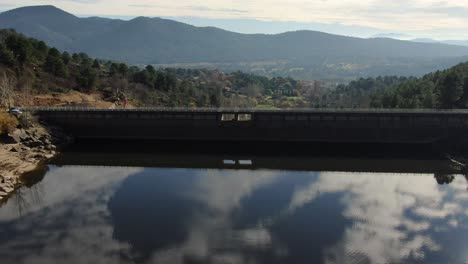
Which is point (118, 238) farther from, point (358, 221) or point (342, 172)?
point (342, 172)

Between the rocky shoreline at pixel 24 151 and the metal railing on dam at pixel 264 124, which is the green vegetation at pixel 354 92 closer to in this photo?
the metal railing on dam at pixel 264 124

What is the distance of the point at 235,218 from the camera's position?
34812 millimetres

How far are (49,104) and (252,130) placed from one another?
128ft

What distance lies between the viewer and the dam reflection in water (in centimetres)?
2895

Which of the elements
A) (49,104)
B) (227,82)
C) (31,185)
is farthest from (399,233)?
(227,82)

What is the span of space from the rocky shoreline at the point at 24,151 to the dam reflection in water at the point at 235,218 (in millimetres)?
2263

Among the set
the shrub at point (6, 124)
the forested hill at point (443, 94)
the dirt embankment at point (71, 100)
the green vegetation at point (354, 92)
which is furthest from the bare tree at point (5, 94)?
the green vegetation at point (354, 92)

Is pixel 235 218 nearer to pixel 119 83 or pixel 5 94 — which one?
pixel 5 94

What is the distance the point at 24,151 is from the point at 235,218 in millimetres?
32726

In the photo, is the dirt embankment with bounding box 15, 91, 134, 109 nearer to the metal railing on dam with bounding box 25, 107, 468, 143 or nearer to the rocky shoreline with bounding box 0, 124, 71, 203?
the metal railing on dam with bounding box 25, 107, 468, 143

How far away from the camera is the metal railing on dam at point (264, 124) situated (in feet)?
214

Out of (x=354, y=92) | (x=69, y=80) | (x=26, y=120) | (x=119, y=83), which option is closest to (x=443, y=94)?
(x=119, y=83)

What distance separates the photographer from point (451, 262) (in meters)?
28.1

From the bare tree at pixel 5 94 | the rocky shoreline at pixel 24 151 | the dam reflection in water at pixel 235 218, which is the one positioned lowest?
the dam reflection in water at pixel 235 218
